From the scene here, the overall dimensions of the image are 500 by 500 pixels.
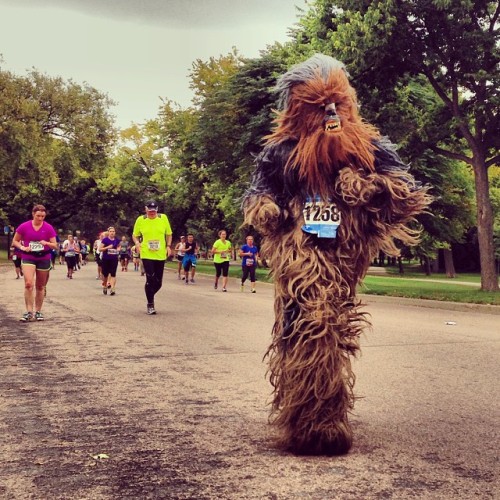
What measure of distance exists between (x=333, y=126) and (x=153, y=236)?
29.6ft

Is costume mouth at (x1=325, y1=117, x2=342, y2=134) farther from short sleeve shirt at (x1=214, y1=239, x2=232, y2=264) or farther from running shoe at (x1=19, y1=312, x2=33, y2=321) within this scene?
short sleeve shirt at (x1=214, y1=239, x2=232, y2=264)

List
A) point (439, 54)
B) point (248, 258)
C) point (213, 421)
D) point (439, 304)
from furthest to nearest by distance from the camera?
point (248, 258) → point (439, 54) → point (439, 304) → point (213, 421)

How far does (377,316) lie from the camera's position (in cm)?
1267

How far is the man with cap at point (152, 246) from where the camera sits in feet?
40.5

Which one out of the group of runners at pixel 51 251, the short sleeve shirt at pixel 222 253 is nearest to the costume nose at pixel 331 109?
the group of runners at pixel 51 251

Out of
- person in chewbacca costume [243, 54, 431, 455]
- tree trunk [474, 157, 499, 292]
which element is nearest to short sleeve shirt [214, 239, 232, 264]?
tree trunk [474, 157, 499, 292]

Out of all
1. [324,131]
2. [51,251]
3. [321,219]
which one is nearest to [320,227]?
[321,219]

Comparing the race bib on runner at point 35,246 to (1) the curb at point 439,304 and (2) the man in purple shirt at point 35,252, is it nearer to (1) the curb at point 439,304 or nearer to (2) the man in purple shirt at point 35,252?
(2) the man in purple shirt at point 35,252

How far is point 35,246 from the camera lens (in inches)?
424

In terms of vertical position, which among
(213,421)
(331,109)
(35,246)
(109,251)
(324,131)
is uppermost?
(331,109)

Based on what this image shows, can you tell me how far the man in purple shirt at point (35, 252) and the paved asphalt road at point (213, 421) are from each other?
5.49ft

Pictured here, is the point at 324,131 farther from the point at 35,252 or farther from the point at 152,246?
the point at 152,246

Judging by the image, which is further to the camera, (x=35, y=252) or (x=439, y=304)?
(x=439, y=304)

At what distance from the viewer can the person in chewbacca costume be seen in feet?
12.2
